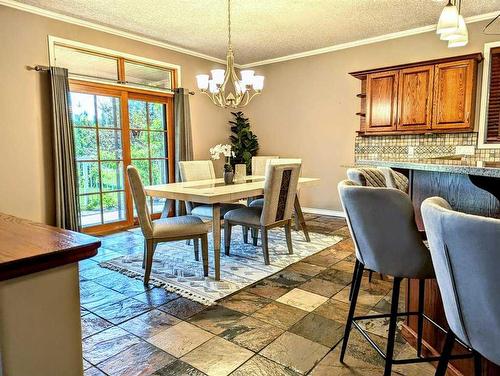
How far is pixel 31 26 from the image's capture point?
3.82 m

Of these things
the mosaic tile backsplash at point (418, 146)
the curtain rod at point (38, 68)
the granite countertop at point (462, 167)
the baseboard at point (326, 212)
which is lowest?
the baseboard at point (326, 212)

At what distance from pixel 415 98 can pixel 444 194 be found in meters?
2.97

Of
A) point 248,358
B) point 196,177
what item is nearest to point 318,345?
point 248,358

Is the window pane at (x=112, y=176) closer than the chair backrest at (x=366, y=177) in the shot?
No

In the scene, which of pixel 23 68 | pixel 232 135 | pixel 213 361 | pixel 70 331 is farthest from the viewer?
pixel 232 135

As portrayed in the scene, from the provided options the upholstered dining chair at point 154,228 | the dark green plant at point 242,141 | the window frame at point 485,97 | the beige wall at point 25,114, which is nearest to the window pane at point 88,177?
the beige wall at point 25,114

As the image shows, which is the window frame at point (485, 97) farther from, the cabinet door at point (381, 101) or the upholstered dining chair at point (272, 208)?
the upholstered dining chair at point (272, 208)

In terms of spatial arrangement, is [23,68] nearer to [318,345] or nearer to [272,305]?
[272,305]

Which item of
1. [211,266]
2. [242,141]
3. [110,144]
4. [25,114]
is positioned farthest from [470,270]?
[242,141]

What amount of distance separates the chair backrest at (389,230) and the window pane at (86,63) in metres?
4.06

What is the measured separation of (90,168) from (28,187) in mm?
770

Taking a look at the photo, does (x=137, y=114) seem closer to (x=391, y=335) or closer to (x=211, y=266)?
(x=211, y=266)

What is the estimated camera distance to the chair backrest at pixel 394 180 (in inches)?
89.7

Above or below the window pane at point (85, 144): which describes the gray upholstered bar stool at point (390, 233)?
below
